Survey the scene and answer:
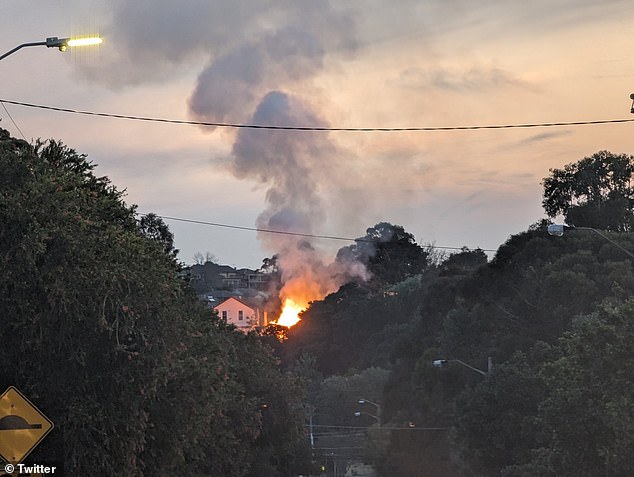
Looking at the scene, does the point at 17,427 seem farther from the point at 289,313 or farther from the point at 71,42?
the point at 289,313

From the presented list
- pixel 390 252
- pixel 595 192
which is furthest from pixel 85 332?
pixel 390 252

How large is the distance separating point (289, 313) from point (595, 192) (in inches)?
2447

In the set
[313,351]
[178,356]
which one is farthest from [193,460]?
[313,351]

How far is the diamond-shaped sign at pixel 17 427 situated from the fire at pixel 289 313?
12278 centimetres

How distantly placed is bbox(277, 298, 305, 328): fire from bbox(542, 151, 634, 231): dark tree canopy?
5501 centimetres

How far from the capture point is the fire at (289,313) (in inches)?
5344

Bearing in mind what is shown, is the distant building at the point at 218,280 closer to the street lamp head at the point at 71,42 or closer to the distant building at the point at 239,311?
the distant building at the point at 239,311

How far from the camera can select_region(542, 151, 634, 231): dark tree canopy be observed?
80.2 metres

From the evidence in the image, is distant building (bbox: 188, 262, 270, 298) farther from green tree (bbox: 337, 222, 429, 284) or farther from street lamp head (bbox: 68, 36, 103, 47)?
street lamp head (bbox: 68, 36, 103, 47)

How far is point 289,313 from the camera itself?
138m

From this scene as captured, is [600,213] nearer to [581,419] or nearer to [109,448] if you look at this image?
[581,419]

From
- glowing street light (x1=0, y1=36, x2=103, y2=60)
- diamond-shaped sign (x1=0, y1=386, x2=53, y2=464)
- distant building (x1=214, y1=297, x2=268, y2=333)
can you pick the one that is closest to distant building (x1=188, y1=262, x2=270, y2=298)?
distant building (x1=214, y1=297, x2=268, y2=333)

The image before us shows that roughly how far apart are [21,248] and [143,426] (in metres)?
4.84

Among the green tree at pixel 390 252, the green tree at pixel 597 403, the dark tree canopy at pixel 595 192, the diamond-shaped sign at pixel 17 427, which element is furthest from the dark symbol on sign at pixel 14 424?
the green tree at pixel 390 252
